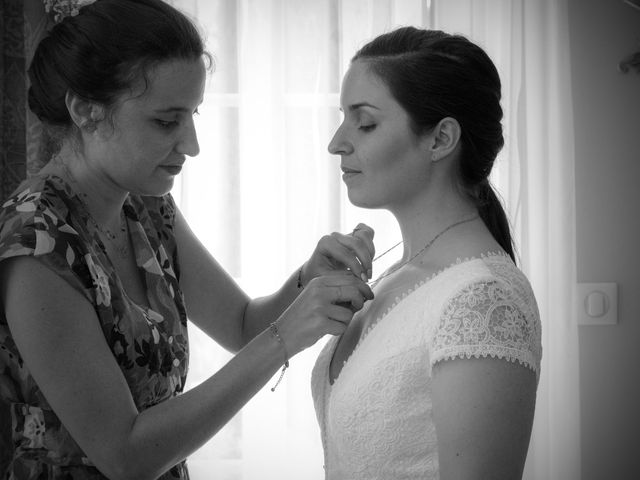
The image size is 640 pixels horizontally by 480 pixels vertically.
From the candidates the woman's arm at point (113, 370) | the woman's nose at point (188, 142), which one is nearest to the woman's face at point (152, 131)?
the woman's nose at point (188, 142)

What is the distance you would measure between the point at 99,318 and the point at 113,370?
10cm

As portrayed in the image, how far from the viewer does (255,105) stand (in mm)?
2219

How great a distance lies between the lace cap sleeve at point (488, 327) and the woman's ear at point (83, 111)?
642 millimetres

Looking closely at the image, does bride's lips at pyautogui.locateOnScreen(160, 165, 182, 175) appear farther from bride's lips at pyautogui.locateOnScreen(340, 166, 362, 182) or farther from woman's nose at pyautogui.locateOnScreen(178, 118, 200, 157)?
bride's lips at pyautogui.locateOnScreen(340, 166, 362, 182)

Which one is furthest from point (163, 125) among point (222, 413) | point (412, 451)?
point (412, 451)

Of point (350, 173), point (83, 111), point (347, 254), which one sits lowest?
point (347, 254)

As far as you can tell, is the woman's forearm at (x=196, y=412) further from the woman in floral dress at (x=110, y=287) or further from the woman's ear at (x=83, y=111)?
the woman's ear at (x=83, y=111)

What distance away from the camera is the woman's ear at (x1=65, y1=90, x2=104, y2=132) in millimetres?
1218

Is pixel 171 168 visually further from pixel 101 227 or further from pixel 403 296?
pixel 403 296

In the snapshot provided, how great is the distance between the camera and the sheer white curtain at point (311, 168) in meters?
2.20

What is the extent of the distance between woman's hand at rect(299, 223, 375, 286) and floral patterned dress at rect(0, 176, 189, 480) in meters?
0.29

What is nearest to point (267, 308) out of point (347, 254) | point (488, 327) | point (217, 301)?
point (217, 301)

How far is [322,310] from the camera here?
44.6 inches

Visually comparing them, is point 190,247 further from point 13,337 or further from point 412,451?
point 412,451
